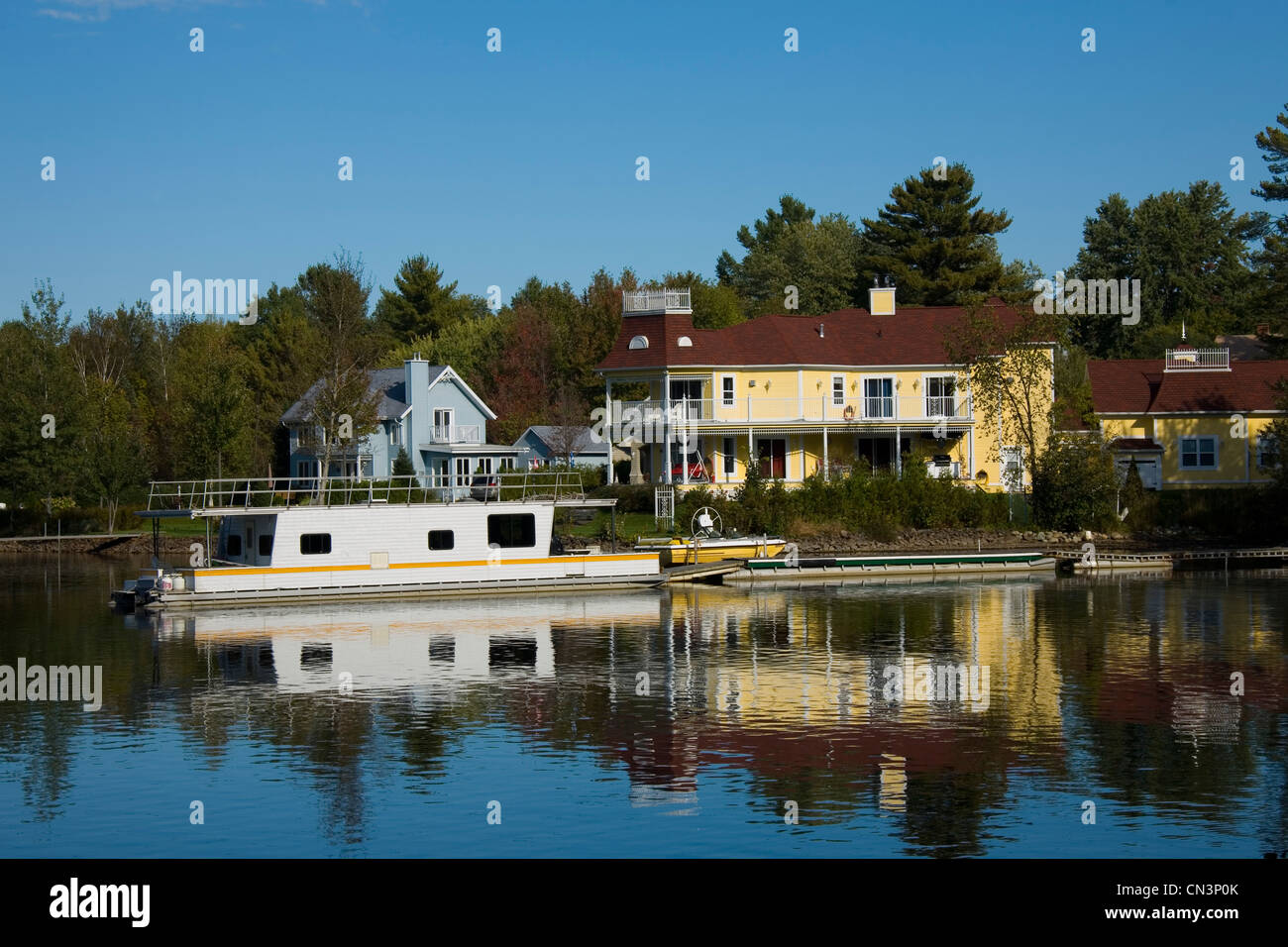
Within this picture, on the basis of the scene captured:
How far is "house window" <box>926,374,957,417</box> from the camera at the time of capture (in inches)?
2771

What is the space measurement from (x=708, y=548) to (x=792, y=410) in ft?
56.4

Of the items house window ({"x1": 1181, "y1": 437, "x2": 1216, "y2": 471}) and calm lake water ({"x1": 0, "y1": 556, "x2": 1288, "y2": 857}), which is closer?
calm lake water ({"x1": 0, "y1": 556, "x2": 1288, "y2": 857})

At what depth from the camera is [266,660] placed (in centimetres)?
3631

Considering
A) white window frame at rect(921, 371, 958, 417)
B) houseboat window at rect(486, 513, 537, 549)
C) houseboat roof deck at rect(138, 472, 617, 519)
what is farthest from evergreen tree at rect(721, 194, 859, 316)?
houseboat window at rect(486, 513, 537, 549)

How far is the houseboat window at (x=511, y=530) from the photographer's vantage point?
4797 cm

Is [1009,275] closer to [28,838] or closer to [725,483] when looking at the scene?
→ [725,483]

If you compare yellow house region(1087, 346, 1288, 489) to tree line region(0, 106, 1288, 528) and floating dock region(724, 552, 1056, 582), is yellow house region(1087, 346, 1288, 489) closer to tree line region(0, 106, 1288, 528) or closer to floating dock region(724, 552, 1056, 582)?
tree line region(0, 106, 1288, 528)

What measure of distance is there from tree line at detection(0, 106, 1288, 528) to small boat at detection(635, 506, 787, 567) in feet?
68.7

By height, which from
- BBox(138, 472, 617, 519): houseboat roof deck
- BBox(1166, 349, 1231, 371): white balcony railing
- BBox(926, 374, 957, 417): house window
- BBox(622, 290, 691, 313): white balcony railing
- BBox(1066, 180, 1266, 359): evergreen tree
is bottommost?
BBox(138, 472, 617, 519): houseboat roof deck

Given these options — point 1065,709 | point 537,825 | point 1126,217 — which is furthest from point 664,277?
point 537,825

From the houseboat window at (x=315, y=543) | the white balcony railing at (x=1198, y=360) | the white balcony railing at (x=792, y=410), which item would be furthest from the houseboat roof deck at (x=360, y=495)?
the white balcony railing at (x=1198, y=360)

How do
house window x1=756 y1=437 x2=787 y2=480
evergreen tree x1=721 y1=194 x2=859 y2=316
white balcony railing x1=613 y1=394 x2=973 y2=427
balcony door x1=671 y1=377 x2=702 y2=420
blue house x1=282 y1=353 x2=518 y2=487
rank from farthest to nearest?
1. evergreen tree x1=721 y1=194 x2=859 y2=316
2. blue house x1=282 y1=353 x2=518 y2=487
3. house window x1=756 y1=437 x2=787 y2=480
4. balcony door x1=671 y1=377 x2=702 y2=420
5. white balcony railing x1=613 y1=394 x2=973 y2=427

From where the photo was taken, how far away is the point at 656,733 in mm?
27875
